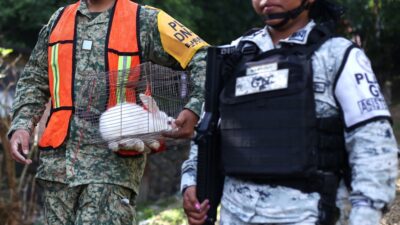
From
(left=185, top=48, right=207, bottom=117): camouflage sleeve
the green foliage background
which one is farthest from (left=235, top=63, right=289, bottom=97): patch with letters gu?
the green foliage background

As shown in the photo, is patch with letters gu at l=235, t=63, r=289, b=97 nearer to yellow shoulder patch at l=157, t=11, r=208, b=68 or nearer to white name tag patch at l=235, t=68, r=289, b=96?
white name tag patch at l=235, t=68, r=289, b=96

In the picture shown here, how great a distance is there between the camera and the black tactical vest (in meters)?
3.31

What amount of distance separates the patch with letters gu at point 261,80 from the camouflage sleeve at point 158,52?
1169 mm

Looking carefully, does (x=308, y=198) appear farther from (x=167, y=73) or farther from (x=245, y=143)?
(x=167, y=73)

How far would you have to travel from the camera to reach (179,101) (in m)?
4.83

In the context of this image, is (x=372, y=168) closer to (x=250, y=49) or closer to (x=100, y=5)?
(x=250, y=49)

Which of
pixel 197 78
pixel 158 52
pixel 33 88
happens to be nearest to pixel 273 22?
pixel 197 78

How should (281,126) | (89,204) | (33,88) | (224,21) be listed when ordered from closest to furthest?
(281,126), (89,204), (33,88), (224,21)

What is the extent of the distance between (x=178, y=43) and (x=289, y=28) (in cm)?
125

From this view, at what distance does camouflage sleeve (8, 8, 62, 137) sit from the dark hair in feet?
6.10

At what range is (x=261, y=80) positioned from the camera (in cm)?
343

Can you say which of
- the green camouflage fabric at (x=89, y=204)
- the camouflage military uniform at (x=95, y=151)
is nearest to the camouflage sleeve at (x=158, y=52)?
the camouflage military uniform at (x=95, y=151)

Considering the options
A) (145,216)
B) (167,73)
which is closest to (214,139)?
(167,73)

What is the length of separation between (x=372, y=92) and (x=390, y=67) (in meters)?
11.6
